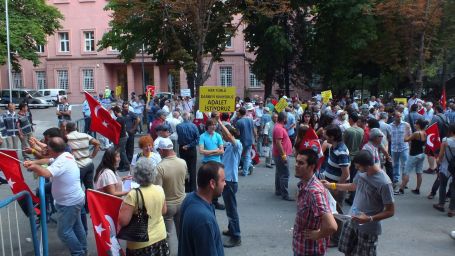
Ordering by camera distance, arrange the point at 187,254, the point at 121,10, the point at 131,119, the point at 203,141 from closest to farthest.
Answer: the point at 187,254, the point at 203,141, the point at 131,119, the point at 121,10

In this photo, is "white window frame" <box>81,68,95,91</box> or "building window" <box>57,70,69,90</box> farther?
"building window" <box>57,70,69,90</box>

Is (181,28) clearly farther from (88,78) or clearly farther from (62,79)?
(62,79)

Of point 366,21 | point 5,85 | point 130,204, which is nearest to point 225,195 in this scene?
point 130,204

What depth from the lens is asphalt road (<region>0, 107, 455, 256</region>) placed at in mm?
6938

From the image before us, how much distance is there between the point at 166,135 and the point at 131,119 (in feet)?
21.4

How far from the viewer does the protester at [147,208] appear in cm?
473

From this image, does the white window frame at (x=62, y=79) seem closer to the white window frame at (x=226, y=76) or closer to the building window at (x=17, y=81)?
the building window at (x=17, y=81)

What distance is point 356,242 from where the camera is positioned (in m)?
5.20

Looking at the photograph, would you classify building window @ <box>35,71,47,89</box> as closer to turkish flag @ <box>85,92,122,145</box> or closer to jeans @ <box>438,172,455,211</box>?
turkish flag @ <box>85,92,122,145</box>

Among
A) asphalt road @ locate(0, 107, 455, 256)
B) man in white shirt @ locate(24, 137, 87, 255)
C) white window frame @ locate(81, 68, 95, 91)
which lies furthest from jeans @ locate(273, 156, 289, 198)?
white window frame @ locate(81, 68, 95, 91)

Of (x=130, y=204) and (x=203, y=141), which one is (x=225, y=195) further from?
(x=130, y=204)

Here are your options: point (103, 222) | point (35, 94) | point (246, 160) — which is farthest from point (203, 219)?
point (35, 94)

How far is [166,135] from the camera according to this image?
750 centimetres

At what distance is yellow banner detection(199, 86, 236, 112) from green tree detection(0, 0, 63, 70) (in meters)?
26.8
